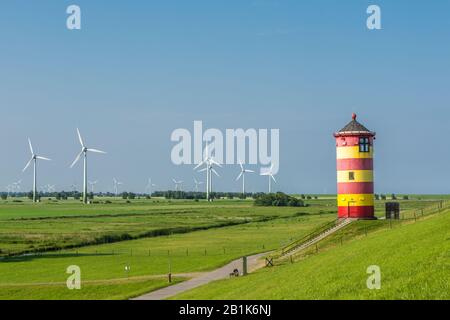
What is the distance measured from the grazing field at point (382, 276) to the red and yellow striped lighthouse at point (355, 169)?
17.1 metres

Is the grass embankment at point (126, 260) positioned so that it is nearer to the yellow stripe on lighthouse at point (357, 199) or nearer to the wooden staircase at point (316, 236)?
the wooden staircase at point (316, 236)

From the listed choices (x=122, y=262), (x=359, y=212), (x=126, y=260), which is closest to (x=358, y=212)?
(x=359, y=212)

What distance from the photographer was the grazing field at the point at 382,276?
2189 centimetres

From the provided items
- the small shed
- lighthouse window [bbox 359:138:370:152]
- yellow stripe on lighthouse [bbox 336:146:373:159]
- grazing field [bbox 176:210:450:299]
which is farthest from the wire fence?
grazing field [bbox 176:210:450:299]

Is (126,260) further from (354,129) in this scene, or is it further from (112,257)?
(354,129)

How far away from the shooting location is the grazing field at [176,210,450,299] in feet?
71.8

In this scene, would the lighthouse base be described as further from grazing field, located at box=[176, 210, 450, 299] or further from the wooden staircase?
grazing field, located at box=[176, 210, 450, 299]

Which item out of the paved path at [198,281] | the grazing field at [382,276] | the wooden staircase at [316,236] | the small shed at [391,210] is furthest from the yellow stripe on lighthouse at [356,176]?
the grazing field at [382,276]

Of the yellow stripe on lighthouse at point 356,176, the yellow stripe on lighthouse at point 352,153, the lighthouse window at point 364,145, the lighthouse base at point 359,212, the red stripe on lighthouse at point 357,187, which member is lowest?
the lighthouse base at point 359,212
